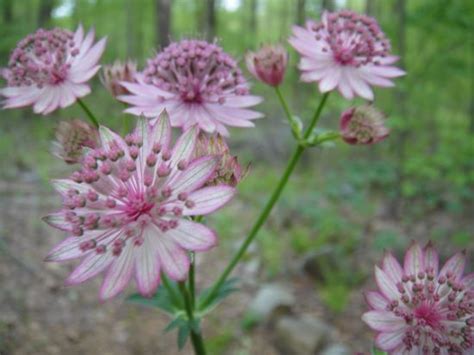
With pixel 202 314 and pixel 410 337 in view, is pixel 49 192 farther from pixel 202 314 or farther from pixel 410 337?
pixel 410 337

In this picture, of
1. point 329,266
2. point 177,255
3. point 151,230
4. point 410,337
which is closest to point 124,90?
point 151,230

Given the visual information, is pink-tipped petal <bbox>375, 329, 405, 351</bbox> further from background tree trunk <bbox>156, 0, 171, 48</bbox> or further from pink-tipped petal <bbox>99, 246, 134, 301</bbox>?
background tree trunk <bbox>156, 0, 171, 48</bbox>

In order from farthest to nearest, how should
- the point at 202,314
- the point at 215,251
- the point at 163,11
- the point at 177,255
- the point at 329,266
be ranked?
the point at 163,11, the point at 215,251, the point at 329,266, the point at 202,314, the point at 177,255

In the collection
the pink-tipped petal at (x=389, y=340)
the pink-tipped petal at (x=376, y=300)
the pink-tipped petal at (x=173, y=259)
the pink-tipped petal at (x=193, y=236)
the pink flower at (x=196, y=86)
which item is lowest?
the pink-tipped petal at (x=389, y=340)

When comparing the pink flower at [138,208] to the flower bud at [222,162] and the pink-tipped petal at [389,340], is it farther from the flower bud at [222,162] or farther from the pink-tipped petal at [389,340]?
the pink-tipped petal at [389,340]

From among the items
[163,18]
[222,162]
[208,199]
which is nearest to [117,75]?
[222,162]

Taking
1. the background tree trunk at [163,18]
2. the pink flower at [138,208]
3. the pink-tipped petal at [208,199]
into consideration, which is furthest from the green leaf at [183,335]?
the background tree trunk at [163,18]
